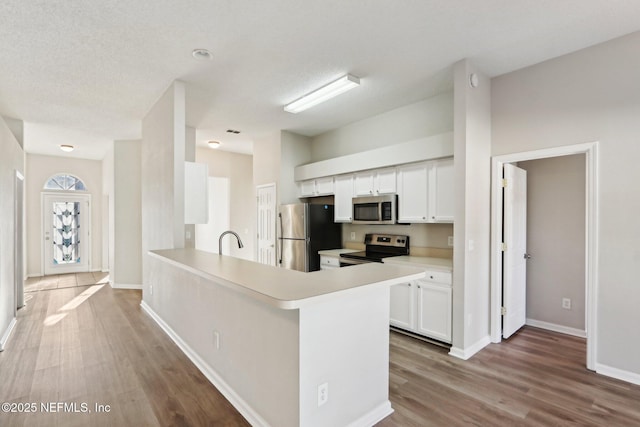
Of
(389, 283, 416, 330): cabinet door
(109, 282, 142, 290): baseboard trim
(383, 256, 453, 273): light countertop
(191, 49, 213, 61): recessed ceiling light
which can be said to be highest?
(191, 49, 213, 61): recessed ceiling light

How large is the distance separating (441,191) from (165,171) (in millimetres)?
3316

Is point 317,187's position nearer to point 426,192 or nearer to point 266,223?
point 266,223

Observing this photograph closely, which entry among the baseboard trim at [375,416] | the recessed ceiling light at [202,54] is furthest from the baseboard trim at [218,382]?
the recessed ceiling light at [202,54]

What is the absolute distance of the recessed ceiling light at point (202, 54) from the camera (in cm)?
279

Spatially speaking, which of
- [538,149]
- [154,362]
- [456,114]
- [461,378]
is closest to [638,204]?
[538,149]

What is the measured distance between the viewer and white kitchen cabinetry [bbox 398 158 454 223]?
3.41 metres

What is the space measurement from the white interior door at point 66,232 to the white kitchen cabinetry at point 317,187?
6053 mm

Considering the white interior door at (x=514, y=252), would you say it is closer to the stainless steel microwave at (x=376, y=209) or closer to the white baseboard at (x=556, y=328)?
the white baseboard at (x=556, y=328)

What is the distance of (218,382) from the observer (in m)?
2.41

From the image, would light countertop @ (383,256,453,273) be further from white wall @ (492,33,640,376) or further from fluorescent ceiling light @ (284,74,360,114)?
fluorescent ceiling light @ (284,74,360,114)

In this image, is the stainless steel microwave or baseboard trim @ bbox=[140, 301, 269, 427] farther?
the stainless steel microwave

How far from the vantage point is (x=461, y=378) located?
256 centimetres

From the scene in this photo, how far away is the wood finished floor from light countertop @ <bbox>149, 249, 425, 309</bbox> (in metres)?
0.98

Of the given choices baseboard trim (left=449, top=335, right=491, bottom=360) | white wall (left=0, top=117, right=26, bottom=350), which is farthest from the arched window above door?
baseboard trim (left=449, top=335, right=491, bottom=360)
